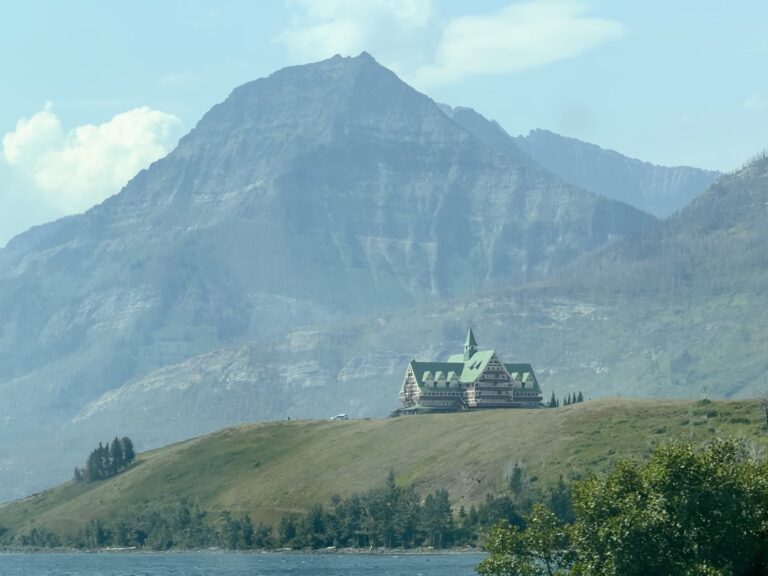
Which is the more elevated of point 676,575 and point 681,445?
point 681,445

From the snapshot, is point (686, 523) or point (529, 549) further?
point (529, 549)

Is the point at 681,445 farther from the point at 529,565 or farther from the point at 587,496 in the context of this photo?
the point at 529,565

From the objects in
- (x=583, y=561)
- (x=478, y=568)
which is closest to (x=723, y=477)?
(x=583, y=561)

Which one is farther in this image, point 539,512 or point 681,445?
point 539,512

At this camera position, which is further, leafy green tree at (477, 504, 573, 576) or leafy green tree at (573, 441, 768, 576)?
leafy green tree at (477, 504, 573, 576)

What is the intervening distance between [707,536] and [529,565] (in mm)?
16109

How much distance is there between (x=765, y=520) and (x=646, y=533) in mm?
8583

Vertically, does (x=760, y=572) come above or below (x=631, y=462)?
below

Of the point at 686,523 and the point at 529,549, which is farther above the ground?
the point at 686,523

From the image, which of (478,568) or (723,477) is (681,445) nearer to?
(723,477)

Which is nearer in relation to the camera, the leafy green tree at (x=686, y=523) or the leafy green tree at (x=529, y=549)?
the leafy green tree at (x=686, y=523)

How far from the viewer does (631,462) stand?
117 metres

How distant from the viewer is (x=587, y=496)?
114938 millimetres

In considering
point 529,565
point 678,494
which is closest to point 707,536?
point 678,494
